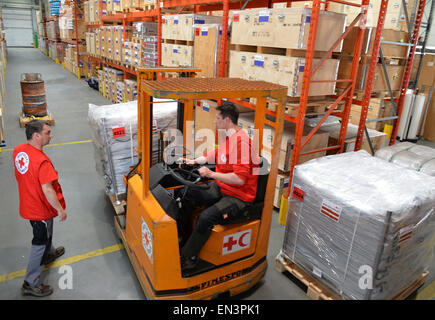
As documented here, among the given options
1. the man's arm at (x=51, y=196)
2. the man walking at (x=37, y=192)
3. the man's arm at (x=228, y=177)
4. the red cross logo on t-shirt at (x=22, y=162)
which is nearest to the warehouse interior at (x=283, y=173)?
the man walking at (x=37, y=192)

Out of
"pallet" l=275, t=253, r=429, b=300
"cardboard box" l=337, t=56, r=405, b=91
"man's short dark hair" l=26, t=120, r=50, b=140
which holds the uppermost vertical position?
"cardboard box" l=337, t=56, r=405, b=91

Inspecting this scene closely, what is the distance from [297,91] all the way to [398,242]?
2.24m

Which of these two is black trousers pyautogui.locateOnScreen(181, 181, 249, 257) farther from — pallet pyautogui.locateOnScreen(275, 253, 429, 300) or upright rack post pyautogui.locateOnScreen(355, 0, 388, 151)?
upright rack post pyautogui.locateOnScreen(355, 0, 388, 151)

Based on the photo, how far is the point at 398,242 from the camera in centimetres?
267

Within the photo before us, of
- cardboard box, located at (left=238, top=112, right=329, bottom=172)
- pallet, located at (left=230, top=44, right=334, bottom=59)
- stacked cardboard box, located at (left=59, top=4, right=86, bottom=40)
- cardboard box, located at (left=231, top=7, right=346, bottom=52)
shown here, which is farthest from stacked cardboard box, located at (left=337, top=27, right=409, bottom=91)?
stacked cardboard box, located at (left=59, top=4, right=86, bottom=40)

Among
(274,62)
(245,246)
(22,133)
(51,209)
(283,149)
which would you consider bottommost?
(22,133)

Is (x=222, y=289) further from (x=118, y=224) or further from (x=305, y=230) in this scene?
(x=118, y=224)

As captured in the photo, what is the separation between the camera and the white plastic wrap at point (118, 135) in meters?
4.36

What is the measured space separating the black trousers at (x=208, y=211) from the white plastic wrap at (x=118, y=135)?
78.3 inches

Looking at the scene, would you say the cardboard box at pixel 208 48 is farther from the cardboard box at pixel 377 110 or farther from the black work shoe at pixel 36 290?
the cardboard box at pixel 377 110

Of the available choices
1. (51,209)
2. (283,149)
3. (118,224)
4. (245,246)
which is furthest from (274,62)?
(51,209)

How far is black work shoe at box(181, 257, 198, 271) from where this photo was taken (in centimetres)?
284

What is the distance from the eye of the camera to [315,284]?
126 inches

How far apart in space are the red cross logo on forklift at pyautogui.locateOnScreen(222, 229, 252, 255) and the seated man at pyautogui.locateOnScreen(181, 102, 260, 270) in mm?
205
